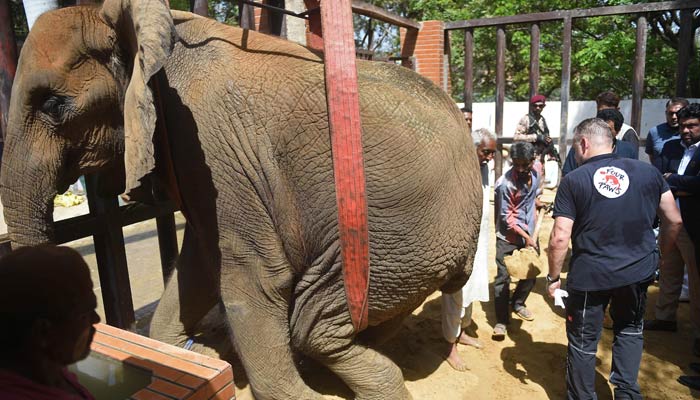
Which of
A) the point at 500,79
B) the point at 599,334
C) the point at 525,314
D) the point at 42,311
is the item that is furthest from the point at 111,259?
the point at 500,79

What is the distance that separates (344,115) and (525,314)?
10.2ft

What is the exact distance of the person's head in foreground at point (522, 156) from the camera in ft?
12.4

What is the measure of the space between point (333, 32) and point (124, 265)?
7.50ft

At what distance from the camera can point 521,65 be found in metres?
18.2

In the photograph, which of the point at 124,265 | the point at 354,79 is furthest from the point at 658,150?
the point at 124,265

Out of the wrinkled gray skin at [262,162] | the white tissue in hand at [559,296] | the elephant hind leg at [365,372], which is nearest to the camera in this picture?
the wrinkled gray skin at [262,162]

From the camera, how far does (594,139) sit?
2838 millimetres

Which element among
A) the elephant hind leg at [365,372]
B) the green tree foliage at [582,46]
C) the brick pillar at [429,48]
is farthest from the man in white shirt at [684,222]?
the green tree foliage at [582,46]

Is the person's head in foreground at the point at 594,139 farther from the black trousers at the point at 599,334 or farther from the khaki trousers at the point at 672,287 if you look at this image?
the khaki trousers at the point at 672,287

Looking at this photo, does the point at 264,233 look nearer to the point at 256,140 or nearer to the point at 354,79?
the point at 256,140

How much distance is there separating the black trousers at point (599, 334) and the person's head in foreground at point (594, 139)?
772mm

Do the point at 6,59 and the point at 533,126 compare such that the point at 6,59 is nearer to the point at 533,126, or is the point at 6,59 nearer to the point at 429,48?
the point at 533,126

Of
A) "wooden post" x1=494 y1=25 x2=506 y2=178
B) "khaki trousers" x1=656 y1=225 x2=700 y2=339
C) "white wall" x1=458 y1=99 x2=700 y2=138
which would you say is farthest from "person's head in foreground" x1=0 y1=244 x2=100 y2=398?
"white wall" x1=458 y1=99 x2=700 y2=138

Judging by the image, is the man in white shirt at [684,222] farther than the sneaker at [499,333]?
No
